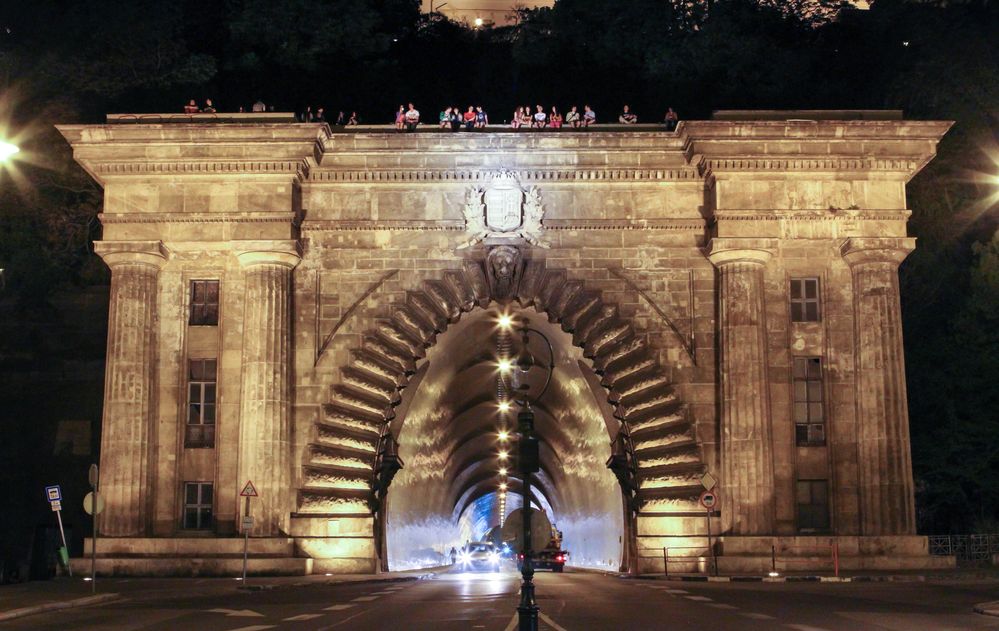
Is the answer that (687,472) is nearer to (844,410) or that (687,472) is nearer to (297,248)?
(844,410)

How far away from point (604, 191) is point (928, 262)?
21032mm

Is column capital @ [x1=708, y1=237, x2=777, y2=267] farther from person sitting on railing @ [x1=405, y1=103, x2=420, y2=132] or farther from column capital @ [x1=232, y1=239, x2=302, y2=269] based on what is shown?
column capital @ [x1=232, y1=239, x2=302, y2=269]

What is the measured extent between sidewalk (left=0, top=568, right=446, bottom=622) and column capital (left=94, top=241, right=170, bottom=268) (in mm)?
10413

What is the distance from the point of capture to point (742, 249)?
4616 centimetres

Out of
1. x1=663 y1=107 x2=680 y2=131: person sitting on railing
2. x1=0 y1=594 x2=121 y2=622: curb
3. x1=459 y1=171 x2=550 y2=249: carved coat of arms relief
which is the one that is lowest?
x1=0 y1=594 x2=121 y2=622: curb

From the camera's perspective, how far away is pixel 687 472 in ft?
150

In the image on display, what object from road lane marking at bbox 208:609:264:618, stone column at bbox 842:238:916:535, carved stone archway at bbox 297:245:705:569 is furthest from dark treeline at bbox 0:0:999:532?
road lane marking at bbox 208:609:264:618

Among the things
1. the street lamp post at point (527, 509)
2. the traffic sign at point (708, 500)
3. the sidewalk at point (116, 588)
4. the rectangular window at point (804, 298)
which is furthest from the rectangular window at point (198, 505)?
the street lamp post at point (527, 509)

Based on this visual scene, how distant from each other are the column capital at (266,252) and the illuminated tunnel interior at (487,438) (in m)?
5.89

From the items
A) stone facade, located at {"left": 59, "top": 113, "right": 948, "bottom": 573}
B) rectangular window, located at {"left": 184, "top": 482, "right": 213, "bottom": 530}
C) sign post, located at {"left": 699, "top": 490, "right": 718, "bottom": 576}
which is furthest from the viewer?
rectangular window, located at {"left": 184, "top": 482, "right": 213, "bottom": 530}

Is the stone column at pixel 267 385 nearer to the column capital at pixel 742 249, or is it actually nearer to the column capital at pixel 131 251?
the column capital at pixel 131 251

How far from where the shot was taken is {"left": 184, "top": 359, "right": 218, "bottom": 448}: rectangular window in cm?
4684

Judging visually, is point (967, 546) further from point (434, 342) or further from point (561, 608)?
point (561, 608)

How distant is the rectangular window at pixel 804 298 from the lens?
47344 mm
